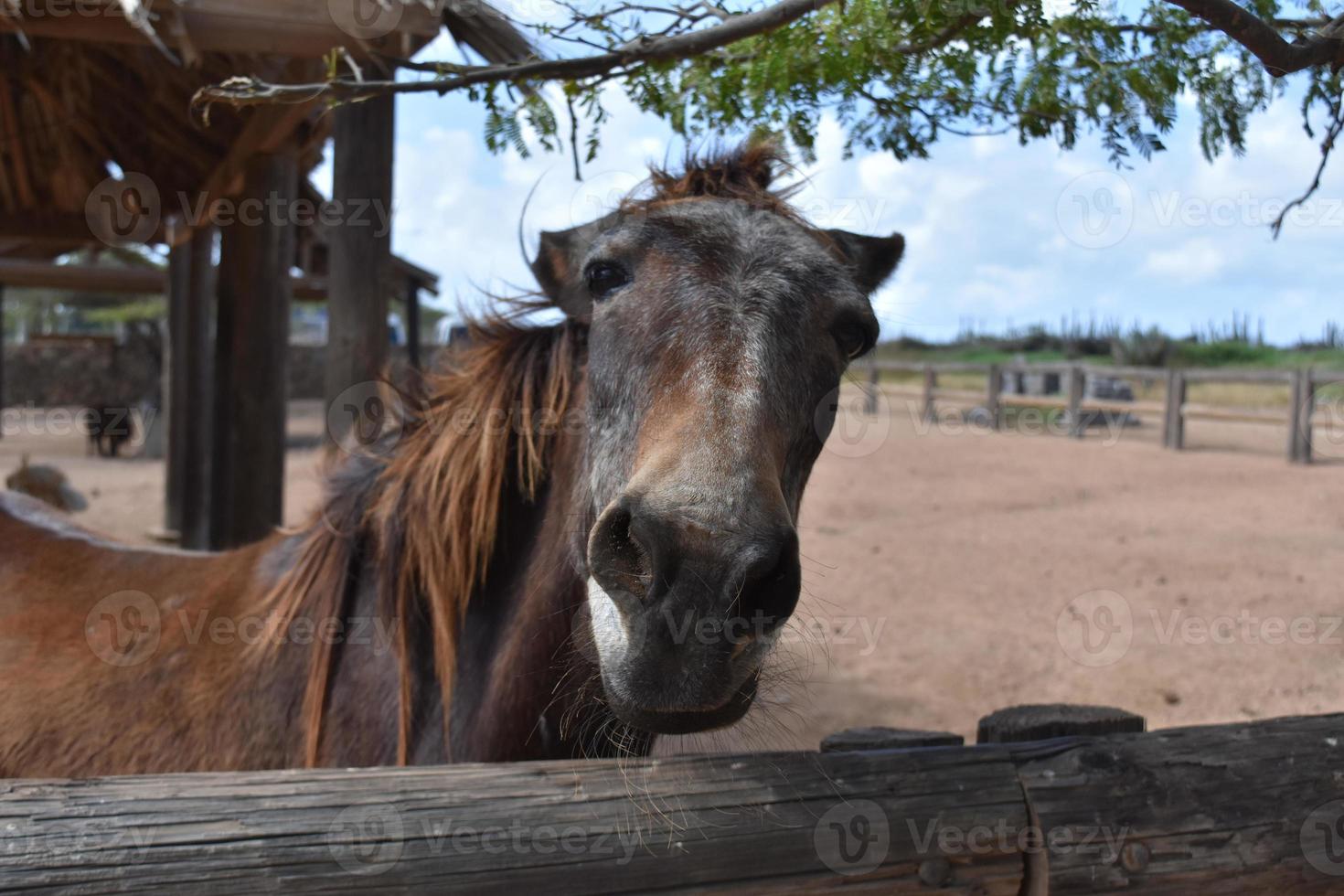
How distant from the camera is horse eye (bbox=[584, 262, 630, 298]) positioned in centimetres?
193

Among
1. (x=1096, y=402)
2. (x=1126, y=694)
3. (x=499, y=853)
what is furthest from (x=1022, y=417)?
(x=499, y=853)

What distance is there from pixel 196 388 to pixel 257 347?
3.09m

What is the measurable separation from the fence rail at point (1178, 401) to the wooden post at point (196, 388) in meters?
9.71

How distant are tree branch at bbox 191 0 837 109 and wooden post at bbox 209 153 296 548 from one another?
3.38 metres

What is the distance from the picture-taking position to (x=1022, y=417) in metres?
21.3

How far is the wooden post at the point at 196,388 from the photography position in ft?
23.9

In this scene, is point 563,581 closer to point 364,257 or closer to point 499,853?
point 499,853

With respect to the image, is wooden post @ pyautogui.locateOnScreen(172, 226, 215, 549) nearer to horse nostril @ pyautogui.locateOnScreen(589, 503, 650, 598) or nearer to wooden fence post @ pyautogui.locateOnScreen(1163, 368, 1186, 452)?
horse nostril @ pyautogui.locateOnScreen(589, 503, 650, 598)

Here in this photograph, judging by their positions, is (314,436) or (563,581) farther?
(314,436)

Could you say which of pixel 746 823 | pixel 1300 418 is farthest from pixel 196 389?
pixel 1300 418

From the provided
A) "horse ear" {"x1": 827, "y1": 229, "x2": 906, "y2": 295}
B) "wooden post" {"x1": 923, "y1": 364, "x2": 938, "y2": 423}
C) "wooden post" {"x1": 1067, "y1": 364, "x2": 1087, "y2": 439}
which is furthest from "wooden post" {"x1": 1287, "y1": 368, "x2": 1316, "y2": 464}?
"horse ear" {"x1": 827, "y1": 229, "x2": 906, "y2": 295}

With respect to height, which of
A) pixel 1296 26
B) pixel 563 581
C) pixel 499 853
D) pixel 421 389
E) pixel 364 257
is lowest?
pixel 499 853

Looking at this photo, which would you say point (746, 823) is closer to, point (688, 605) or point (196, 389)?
point (688, 605)

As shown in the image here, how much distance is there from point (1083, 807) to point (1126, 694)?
411 centimetres
